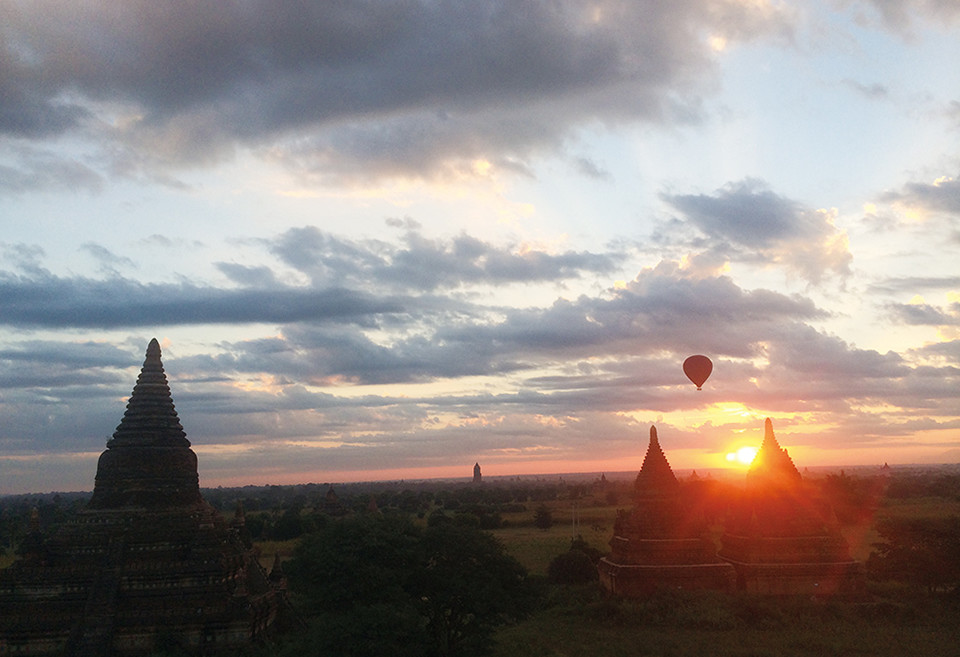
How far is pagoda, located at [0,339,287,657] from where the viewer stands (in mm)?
21719

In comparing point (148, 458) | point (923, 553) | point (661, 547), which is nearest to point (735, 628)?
point (661, 547)

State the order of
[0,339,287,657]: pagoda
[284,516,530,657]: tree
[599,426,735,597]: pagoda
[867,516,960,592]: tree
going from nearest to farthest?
[284,516,530,657]: tree
[0,339,287,657]: pagoda
[599,426,735,597]: pagoda
[867,516,960,592]: tree

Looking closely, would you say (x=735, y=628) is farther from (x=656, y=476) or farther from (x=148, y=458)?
(x=148, y=458)

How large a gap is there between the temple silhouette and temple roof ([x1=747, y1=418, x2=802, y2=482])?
62 millimetres

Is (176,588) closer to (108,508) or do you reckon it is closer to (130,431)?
(108,508)

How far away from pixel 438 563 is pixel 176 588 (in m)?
8.15

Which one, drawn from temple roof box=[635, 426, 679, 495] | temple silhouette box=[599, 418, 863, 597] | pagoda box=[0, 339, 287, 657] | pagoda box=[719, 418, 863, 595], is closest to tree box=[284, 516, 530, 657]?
pagoda box=[0, 339, 287, 657]

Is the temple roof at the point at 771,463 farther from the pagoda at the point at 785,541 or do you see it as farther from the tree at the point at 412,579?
the tree at the point at 412,579

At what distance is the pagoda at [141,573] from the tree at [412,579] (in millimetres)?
2846

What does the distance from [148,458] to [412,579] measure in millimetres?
10849

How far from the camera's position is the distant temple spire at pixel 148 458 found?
25219 mm

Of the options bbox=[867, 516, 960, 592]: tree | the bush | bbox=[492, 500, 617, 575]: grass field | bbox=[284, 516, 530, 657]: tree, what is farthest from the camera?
bbox=[492, 500, 617, 575]: grass field

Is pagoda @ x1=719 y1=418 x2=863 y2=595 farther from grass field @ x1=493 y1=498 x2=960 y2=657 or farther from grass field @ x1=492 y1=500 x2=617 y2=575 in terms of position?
grass field @ x1=492 y1=500 x2=617 y2=575

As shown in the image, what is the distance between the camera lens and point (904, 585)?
34562 mm
